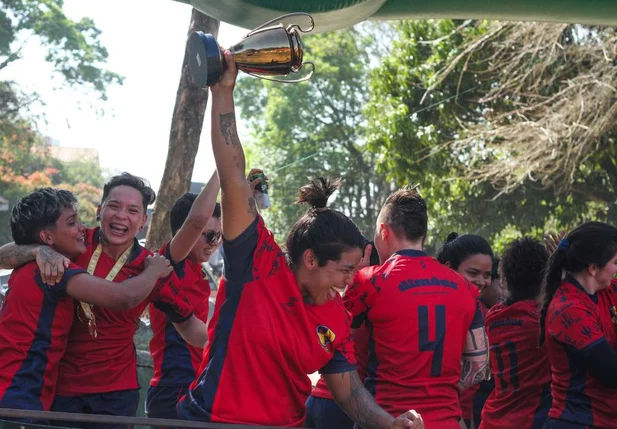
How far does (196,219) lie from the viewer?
172 inches

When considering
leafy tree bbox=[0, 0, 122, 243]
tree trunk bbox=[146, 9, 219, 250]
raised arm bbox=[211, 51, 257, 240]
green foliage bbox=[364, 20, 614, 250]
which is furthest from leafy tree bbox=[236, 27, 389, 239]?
raised arm bbox=[211, 51, 257, 240]

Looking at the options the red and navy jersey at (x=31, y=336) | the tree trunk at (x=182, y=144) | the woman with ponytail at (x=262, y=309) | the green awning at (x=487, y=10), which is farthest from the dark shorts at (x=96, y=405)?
the tree trunk at (x=182, y=144)

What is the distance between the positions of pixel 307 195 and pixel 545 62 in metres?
10.4

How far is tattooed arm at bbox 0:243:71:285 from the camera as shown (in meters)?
3.74

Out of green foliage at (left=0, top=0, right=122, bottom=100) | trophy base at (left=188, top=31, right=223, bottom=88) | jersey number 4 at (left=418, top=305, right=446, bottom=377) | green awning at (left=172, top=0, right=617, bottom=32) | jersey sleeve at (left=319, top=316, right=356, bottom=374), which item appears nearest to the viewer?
trophy base at (left=188, top=31, right=223, bottom=88)

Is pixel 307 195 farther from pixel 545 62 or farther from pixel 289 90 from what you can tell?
pixel 289 90

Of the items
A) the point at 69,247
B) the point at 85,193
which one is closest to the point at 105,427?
the point at 69,247

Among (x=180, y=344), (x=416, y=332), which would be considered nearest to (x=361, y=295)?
(x=416, y=332)

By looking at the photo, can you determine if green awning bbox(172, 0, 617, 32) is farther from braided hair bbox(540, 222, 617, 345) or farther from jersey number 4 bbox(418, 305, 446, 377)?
jersey number 4 bbox(418, 305, 446, 377)

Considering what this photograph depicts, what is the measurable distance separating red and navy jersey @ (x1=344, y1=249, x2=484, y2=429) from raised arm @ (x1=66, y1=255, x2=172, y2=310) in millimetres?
853

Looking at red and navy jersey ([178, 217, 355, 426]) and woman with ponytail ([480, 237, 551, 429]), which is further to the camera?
woman with ponytail ([480, 237, 551, 429])

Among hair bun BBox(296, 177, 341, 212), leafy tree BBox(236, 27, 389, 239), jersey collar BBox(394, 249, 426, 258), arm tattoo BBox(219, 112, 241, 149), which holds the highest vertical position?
leafy tree BBox(236, 27, 389, 239)

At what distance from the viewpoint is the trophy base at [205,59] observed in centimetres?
306

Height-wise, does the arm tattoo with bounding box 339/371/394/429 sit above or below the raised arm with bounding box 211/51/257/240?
below
